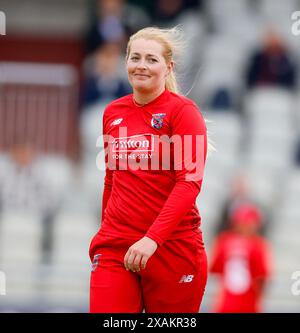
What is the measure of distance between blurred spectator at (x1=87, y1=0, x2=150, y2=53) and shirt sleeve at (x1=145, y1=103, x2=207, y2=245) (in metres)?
7.94

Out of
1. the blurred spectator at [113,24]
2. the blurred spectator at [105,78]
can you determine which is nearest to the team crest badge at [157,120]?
the blurred spectator at [105,78]

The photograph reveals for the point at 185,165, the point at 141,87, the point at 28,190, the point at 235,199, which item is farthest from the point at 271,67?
the point at 185,165

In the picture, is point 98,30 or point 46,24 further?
point 46,24

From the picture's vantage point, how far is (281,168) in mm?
13031

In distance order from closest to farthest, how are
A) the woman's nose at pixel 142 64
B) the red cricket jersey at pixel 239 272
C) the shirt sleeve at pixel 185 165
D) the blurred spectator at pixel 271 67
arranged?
1. the shirt sleeve at pixel 185 165
2. the woman's nose at pixel 142 64
3. the red cricket jersey at pixel 239 272
4. the blurred spectator at pixel 271 67

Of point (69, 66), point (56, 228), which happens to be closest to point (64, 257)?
point (56, 228)

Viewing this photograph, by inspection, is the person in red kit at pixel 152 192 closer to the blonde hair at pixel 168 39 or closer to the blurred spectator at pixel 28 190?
the blonde hair at pixel 168 39

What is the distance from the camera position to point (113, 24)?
12797 millimetres

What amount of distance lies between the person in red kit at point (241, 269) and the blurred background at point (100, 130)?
0.75 metres

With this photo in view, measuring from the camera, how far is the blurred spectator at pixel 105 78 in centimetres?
1146

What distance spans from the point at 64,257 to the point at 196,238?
23.0ft

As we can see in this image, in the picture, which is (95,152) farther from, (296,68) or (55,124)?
(296,68)

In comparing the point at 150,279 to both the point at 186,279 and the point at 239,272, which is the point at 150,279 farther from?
the point at 239,272

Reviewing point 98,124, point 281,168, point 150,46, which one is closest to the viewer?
point 150,46
